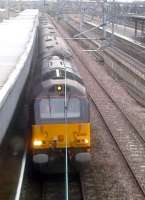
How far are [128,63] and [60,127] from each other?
75.6ft

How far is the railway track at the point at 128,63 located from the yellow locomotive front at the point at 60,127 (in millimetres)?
9991

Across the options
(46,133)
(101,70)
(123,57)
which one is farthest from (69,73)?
(123,57)

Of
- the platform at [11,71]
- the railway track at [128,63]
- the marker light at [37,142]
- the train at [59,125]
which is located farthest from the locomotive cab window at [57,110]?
the railway track at [128,63]

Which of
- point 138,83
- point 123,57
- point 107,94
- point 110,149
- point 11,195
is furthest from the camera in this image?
point 123,57

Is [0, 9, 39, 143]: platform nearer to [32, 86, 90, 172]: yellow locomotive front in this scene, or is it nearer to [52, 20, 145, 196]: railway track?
[32, 86, 90, 172]: yellow locomotive front

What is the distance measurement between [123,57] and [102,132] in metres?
22.1

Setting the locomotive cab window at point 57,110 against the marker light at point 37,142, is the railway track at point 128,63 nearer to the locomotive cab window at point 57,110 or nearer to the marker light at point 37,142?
the locomotive cab window at point 57,110

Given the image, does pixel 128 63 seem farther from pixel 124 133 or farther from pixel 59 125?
pixel 59 125

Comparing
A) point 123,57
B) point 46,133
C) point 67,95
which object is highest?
point 67,95

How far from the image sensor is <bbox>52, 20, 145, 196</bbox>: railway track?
503 inches

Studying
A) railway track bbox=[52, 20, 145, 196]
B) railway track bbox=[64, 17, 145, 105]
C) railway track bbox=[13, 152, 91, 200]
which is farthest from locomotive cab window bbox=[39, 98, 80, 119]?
railway track bbox=[64, 17, 145, 105]

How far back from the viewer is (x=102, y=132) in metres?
16.0

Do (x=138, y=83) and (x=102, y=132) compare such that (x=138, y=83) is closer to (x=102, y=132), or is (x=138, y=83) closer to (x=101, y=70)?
(x=101, y=70)

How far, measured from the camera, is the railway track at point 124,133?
1278 cm
